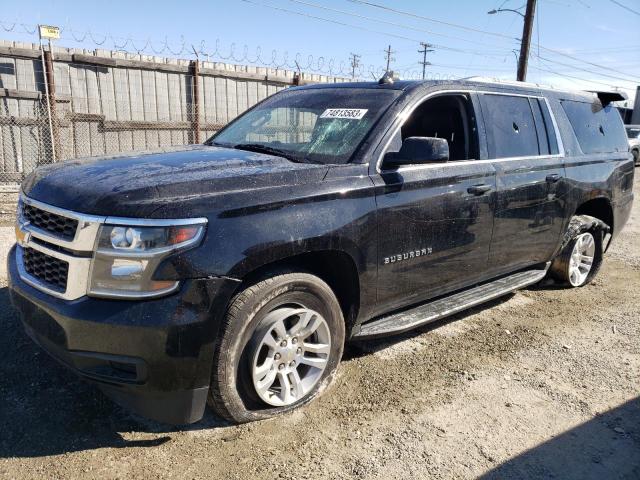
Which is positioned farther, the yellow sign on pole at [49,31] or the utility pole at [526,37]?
the utility pole at [526,37]


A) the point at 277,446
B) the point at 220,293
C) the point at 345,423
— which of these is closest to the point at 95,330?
the point at 220,293

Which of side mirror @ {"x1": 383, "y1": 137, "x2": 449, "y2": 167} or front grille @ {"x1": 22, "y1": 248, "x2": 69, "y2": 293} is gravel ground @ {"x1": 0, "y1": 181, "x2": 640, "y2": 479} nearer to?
front grille @ {"x1": 22, "y1": 248, "x2": 69, "y2": 293}

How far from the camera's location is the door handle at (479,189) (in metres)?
3.80

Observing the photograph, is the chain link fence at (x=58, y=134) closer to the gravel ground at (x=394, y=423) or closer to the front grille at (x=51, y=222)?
the gravel ground at (x=394, y=423)

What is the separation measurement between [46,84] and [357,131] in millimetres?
7002

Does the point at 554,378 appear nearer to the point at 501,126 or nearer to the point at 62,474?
the point at 501,126

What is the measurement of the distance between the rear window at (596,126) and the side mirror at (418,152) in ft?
8.20

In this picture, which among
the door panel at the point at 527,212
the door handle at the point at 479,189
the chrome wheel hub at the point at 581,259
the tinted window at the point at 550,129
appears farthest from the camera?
the chrome wheel hub at the point at 581,259

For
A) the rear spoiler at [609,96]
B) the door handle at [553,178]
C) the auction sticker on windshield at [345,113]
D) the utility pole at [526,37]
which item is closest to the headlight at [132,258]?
the auction sticker on windshield at [345,113]

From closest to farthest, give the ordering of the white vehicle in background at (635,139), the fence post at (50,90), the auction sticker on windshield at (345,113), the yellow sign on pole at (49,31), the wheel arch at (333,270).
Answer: the wheel arch at (333,270), the auction sticker on windshield at (345,113), the yellow sign on pole at (49,31), the fence post at (50,90), the white vehicle in background at (635,139)

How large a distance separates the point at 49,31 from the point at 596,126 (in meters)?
7.83

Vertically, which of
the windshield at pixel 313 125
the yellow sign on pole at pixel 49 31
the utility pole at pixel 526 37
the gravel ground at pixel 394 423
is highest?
the utility pole at pixel 526 37

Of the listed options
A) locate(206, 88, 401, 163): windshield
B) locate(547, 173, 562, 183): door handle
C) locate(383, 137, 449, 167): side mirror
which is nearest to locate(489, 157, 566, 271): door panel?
locate(547, 173, 562, 183): door handle

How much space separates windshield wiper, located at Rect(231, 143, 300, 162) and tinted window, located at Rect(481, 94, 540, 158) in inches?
66.4
